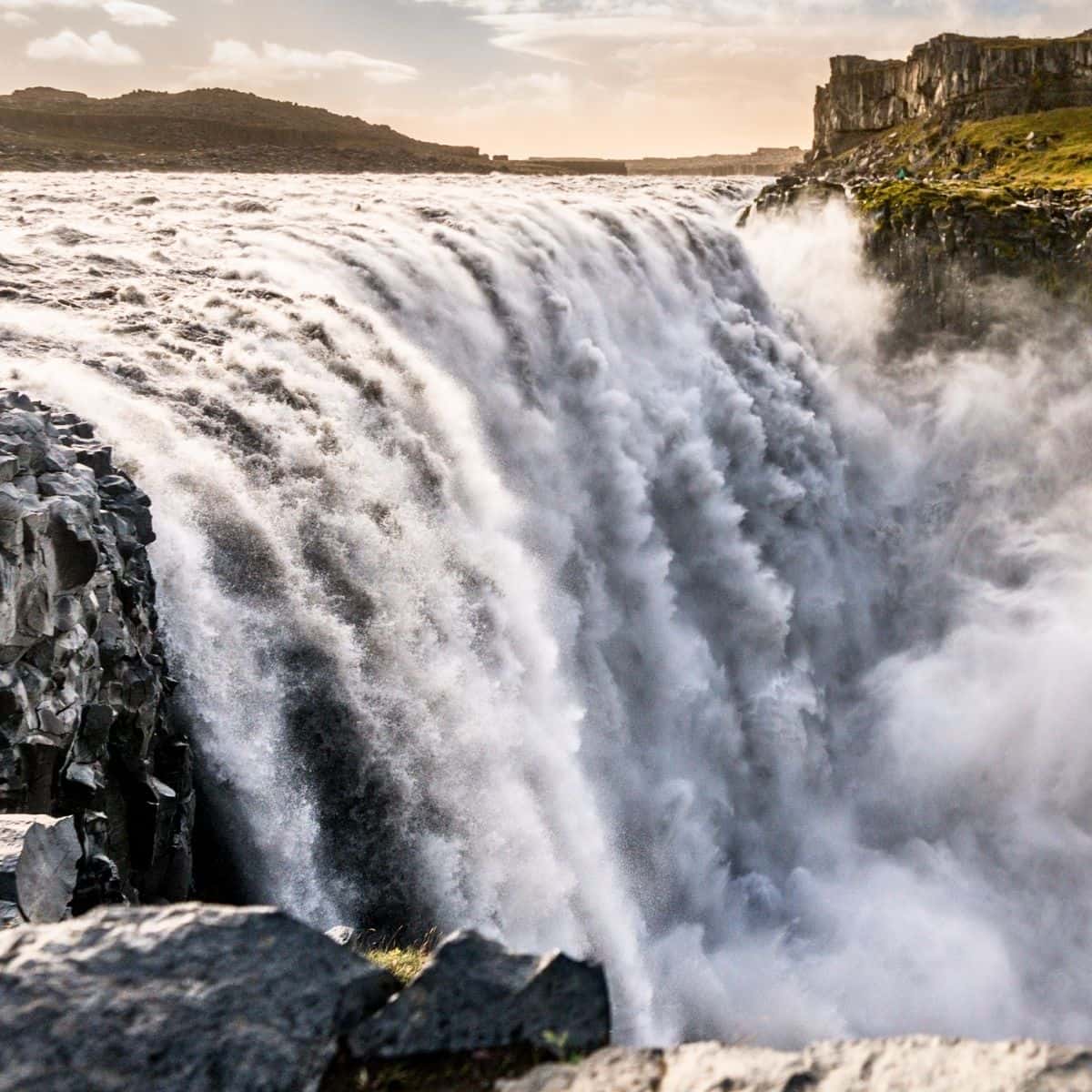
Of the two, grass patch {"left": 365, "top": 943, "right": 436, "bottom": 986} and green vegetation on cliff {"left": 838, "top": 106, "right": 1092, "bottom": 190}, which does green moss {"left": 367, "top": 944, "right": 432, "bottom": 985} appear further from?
green vegetation on cliff {"left": 838, "top": 106, "right": 1092, "bottom": 190}

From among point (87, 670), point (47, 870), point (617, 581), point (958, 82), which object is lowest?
point (617, 581)

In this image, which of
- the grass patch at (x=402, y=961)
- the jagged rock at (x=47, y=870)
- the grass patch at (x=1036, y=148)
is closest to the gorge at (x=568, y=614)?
the jagged rock at (x=47, y=870)

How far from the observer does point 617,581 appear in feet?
72.7

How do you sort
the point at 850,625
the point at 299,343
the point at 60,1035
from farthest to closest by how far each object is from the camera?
the point at 850,625
the point at 299,343
the point at 60,1035

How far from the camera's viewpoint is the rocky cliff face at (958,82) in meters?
91.4

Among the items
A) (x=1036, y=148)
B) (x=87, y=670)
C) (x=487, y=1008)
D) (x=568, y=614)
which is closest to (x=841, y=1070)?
(x=487, y=1008)

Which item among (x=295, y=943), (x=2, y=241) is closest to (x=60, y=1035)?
(x=295, y=943)

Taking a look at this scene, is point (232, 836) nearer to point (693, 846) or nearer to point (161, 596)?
point (161, 596)

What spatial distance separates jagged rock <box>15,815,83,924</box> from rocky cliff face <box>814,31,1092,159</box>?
108 metres

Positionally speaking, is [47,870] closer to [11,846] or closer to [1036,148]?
[11,846]

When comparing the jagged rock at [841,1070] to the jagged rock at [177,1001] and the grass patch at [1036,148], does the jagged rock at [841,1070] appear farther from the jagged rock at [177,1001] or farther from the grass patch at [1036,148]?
the grass patch at [1036,148]

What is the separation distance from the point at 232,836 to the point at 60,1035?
25.7 feet

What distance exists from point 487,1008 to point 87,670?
723cm

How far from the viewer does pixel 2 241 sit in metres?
23.5
